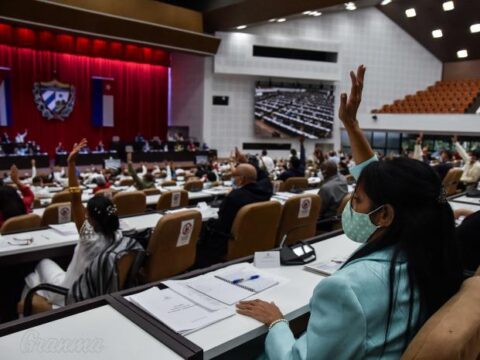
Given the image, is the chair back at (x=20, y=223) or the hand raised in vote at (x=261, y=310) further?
the chair back at (x=20, y=223)

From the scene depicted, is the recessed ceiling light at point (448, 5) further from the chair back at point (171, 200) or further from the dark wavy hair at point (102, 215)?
the dark wavy hair at point (102, 215)

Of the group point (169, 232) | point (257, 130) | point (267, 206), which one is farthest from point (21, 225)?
point (257, 130)

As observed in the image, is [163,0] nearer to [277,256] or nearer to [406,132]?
[406,132]

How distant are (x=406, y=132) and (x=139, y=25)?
36.0ft

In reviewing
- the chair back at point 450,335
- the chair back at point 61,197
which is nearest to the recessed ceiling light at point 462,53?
the chair back at point 61,197

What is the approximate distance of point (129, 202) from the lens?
4.73m

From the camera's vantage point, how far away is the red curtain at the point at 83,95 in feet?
48.4

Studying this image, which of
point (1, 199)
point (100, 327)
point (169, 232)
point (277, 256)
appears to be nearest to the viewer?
point (100, 327)

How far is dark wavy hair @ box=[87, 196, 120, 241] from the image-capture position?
7.97 feet

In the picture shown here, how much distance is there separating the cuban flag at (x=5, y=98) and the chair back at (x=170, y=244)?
13.4 meters

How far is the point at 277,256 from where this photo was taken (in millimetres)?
2326

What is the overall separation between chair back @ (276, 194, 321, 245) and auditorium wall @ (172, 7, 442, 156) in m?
12.7

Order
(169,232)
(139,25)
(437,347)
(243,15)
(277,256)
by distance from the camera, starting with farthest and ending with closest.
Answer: (243,15)
(139,25)
(169,232)
(277,256)
(437,347)

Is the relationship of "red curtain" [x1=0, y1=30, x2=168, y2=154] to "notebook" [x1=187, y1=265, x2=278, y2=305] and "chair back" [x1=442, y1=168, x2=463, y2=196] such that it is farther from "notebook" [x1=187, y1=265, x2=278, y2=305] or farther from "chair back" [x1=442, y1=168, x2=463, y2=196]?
"notebook" [x1=187, y1=265, x2=278, y2=305]
